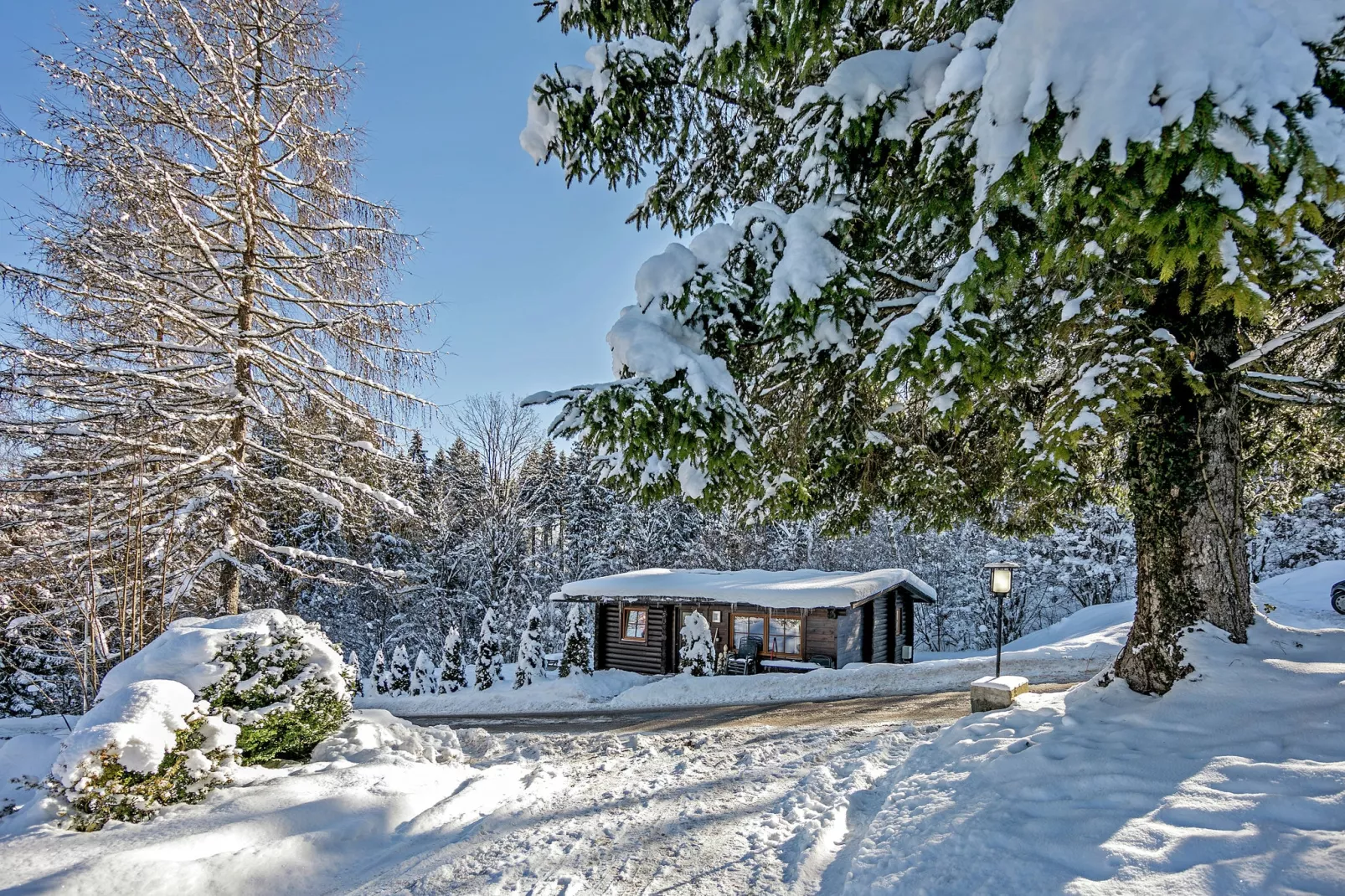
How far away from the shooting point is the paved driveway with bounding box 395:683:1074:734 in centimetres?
859

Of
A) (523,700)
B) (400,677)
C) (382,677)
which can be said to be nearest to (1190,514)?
(523,700)

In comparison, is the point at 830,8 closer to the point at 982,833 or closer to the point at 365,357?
the point at 982,833

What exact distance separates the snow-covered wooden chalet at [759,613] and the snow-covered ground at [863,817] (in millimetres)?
9770

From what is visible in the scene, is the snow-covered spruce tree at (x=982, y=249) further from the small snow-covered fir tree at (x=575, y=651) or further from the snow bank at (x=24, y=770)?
the small snow-covered fir tree at (x=575, y=651)

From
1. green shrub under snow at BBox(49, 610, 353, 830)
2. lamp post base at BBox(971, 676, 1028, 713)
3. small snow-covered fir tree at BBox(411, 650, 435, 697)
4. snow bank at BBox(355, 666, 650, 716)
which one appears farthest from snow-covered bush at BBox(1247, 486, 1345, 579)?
green shrub under snow at BBox(49, 610, 353, 830)

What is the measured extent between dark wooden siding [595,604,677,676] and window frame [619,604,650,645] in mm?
44

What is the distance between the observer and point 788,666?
15.3 metres

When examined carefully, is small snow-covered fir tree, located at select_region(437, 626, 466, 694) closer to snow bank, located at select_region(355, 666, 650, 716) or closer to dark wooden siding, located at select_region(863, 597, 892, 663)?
snow bank, located at select_region(355, 666, 650, 716)

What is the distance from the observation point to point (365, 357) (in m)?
8.69

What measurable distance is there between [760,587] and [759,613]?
1235 millimetres

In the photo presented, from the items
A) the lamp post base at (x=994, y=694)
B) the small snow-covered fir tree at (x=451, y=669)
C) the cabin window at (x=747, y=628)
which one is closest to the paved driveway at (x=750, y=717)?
the lamp post base at (x=994, y=694)

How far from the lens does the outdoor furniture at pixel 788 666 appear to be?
15180 millimetres

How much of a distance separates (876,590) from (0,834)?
1548 cm

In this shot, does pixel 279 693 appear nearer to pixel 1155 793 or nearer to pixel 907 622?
pixel 1155 793
